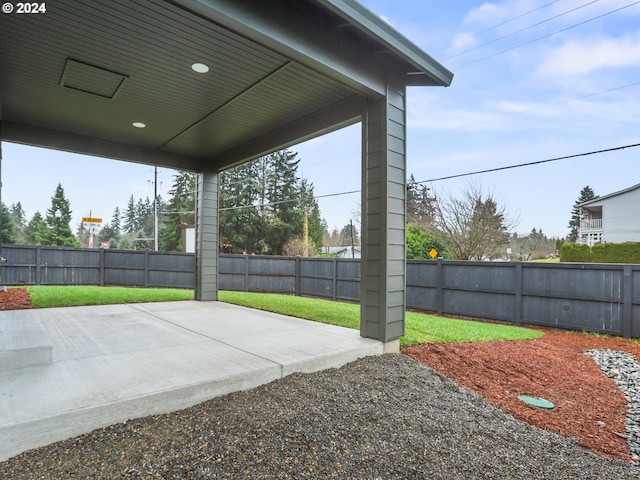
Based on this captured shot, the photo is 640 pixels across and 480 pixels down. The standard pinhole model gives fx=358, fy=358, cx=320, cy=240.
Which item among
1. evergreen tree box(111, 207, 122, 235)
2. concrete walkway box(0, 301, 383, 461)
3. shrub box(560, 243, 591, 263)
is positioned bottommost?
concrete walkway box(0, 301, 383, 461)

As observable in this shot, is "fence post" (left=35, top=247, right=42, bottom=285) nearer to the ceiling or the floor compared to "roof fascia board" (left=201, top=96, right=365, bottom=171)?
nearer to the floor

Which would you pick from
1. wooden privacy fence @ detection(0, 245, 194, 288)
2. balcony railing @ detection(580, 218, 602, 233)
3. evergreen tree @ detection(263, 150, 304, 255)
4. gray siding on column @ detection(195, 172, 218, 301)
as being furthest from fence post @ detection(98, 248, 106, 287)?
balcony railing @ detection(580, 218, 602, 233)

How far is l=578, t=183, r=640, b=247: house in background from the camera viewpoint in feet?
66.1

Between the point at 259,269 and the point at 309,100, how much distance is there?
7.47 meters

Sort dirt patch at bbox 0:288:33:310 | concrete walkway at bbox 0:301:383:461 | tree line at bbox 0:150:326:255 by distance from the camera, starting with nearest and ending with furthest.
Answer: concrete walkway at bbox 0:301:383:461, dirt patch at bbox 0:288:33:310, tree line at bbox 0:150:326:255

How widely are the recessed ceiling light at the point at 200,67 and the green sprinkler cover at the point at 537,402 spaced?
4.36m

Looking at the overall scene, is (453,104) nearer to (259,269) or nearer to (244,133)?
(259,269)

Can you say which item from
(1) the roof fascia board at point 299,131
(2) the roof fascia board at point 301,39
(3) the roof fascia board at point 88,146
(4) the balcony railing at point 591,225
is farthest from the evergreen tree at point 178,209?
(4) the balcony railing at point 591,225

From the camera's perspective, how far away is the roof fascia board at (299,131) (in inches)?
180

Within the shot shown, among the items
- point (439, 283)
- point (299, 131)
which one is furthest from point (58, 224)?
point (439, 283)

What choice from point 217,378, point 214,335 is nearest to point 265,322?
point 214,335

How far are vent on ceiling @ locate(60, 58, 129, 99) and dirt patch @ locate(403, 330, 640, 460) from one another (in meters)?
4.47

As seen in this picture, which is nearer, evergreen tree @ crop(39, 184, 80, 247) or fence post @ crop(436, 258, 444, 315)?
fence post @ crop(436, 258, 444, 315)

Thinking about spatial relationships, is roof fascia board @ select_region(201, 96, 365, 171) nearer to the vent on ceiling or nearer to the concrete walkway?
the vent on ceiling
